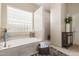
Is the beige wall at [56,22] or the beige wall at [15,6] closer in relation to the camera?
the beige wall at [15,6]

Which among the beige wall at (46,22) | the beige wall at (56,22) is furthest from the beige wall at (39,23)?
the beige wall at (56,22)

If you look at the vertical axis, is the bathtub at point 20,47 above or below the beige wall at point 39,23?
below

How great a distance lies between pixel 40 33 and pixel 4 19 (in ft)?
1.83

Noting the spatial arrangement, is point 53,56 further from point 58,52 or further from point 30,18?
point 30,18

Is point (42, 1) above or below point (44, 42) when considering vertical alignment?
above

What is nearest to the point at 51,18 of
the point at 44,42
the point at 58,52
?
the point at 44,42

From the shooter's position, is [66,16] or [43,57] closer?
[43,57]

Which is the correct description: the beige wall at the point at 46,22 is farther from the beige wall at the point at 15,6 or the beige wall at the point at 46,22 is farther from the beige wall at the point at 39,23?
the beige wall at the point at 15,6

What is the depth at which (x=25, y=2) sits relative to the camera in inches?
50.0

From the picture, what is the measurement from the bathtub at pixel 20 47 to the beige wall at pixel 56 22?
25cm

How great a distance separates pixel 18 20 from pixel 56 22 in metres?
0.60

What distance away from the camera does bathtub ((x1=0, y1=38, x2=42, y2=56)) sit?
1.17 m

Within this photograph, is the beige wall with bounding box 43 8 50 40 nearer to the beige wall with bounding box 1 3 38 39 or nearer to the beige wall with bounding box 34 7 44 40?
the beige wall with bounding box 34 7 44 40

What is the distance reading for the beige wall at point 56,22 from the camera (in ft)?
4.61
